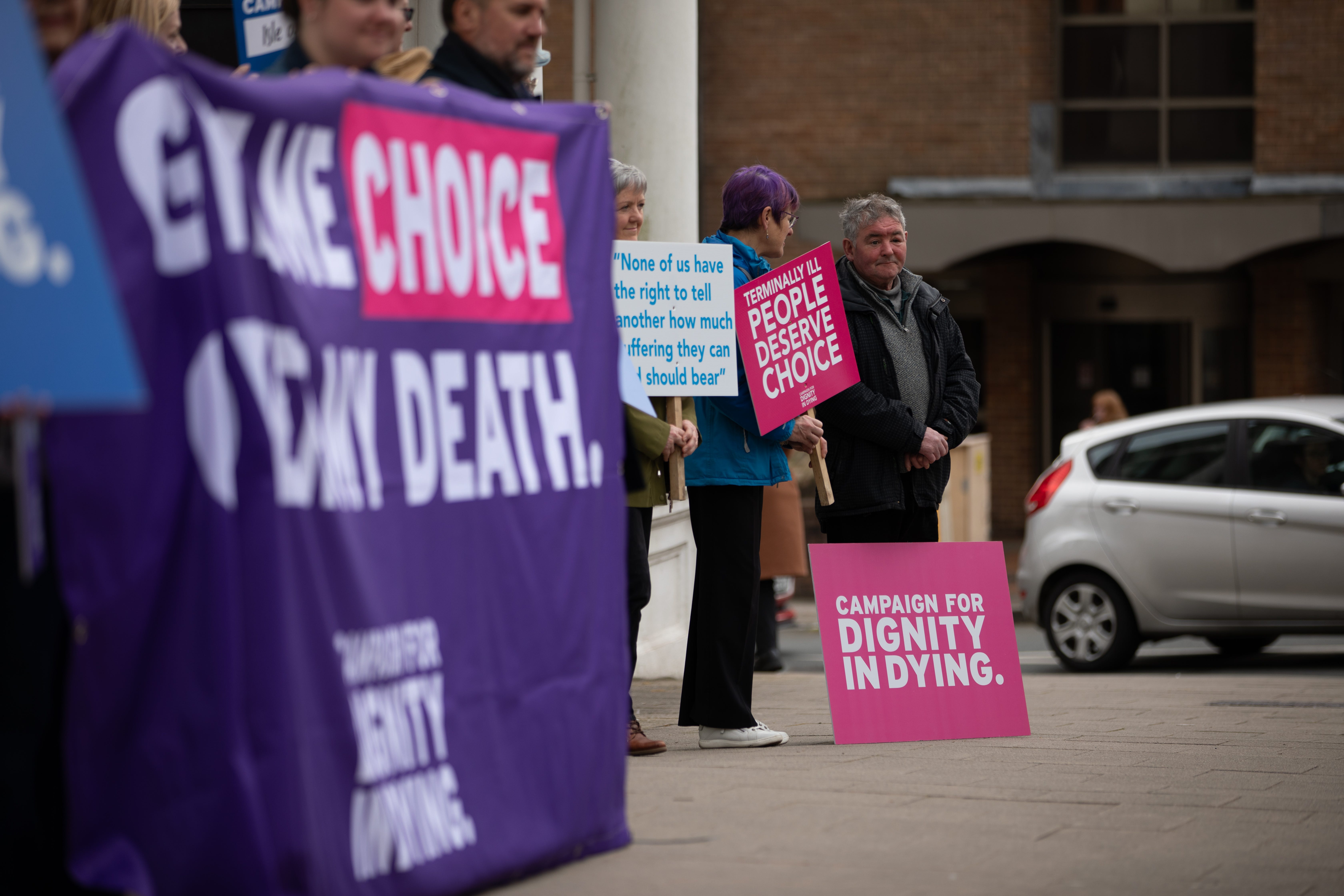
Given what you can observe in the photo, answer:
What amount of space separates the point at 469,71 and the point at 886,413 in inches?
99.0

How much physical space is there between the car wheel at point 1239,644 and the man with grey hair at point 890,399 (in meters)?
5.50

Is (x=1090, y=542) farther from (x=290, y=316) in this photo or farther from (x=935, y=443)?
(x=290, y=316)

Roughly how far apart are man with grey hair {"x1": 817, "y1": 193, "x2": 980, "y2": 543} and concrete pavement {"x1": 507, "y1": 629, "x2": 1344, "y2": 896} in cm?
86

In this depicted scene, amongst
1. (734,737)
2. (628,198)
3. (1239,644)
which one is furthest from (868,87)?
(734,737)

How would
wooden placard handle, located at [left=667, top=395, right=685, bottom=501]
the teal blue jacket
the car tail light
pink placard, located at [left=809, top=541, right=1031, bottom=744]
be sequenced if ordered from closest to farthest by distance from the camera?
wooden placard handle, located at [left=667, top=395, right=685, bottom=501], the teal blue jacket, pink placard, located at [left=809, top=541, right=1031, bottom=744], the car tail light

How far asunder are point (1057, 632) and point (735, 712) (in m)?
5.46

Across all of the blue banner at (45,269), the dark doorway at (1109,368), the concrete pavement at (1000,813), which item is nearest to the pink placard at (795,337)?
the concrete pavement at (1000,813)

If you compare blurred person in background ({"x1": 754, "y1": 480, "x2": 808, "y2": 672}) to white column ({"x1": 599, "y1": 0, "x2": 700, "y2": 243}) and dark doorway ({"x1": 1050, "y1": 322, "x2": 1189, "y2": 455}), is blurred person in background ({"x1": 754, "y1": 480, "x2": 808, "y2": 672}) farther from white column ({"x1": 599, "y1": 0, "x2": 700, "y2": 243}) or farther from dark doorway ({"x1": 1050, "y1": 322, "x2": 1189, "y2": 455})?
dark doorway ({"x1": 1050, "y1": 322, "x2": 1189, "y2": 455})

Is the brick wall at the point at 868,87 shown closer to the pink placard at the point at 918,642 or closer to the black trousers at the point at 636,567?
the pink placard at the point at 918,642

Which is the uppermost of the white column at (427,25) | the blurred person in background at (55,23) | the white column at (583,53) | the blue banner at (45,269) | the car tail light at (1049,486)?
the white column at (583,53)

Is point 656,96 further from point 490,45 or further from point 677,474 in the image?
point 490,45

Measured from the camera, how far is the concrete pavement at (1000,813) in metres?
3.97

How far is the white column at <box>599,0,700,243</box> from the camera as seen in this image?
9602mm

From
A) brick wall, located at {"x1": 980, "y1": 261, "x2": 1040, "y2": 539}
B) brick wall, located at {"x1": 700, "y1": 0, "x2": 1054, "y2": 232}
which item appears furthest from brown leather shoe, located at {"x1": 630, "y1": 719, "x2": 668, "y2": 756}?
brick wall, located at {"x1": 980, "y1": 261, "x2": 1040, "y2": 539}
